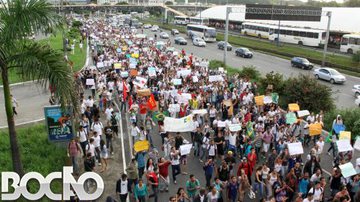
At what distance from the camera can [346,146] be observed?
12.7 metres

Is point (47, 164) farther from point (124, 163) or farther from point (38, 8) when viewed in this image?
point (38, 8)

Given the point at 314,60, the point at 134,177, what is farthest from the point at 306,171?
the point at 314,60

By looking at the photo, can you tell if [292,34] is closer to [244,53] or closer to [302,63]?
[244,53]

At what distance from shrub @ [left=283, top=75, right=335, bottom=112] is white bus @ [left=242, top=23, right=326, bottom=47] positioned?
37.4 meters

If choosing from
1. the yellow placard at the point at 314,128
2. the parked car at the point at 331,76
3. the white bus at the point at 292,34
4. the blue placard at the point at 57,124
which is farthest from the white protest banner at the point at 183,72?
the white bus at the point at 292,34

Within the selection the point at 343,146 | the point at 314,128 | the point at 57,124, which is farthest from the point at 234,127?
the point at 57,124

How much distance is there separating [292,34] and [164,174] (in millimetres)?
54499

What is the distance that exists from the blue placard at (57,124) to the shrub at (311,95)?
44.7ft

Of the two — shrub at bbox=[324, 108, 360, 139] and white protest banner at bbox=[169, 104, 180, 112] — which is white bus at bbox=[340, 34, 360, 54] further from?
white protest banner at bbox=[169, 104, 180, 112]

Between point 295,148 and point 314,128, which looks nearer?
point 295,148

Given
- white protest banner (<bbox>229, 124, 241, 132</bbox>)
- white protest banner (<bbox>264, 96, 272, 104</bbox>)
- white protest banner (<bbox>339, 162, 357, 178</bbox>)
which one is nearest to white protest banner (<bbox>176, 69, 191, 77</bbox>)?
white protest banner (<bbox>264, 96, 272, 104</bbox>)

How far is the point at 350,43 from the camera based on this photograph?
49812mm

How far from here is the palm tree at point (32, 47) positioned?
8.36 m

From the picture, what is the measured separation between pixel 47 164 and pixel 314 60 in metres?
38.3
